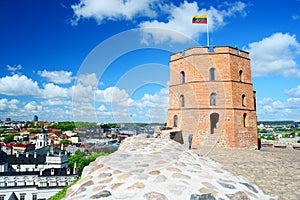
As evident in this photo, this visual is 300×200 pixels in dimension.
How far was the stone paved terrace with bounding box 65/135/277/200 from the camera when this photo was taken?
3592mm

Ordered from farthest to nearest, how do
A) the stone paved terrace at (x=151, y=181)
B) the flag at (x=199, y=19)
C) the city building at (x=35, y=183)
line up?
the city building at (x=35, y=183)
the flag at (x=199, y=19)
the stone paved terrace at (x=151, y=181)

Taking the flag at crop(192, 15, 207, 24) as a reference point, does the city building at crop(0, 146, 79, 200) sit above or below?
below

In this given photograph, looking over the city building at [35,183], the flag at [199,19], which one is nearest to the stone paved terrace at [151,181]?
the flag at [199,19]

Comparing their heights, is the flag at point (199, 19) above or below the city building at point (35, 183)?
above

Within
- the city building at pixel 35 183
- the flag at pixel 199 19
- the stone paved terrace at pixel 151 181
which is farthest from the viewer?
the city building at pixel 35 183

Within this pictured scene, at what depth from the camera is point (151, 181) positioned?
12.8 feet

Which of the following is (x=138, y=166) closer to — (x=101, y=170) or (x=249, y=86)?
(x=101, y=170)

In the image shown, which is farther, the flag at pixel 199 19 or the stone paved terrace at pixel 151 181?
the flag at pixel 199 19

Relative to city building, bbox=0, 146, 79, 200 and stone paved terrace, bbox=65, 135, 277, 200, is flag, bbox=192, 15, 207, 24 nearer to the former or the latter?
stone paved terrace, bbox=65, 135, 277, 200

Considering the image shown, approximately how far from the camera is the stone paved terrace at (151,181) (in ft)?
11.8

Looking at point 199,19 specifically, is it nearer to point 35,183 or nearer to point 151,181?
point 151,181

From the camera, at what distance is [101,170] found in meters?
4.76

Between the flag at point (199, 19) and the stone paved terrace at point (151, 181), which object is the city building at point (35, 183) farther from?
the stone paved terrace at point (151, 181)

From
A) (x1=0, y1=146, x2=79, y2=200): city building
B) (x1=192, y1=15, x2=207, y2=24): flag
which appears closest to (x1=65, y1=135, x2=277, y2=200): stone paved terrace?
(x1=192, y1=15, x2=207, y2=24): flag
